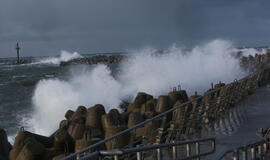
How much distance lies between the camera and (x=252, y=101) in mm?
9766

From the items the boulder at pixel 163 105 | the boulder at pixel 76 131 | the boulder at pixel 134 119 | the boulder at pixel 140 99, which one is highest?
the boulder at pixel 140 99

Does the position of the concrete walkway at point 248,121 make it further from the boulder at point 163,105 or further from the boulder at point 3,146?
the boulder at point 3,146

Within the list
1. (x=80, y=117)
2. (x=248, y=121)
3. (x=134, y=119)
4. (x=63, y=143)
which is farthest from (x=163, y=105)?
(x=63, y=143)

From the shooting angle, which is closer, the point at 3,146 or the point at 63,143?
the point at 63,143

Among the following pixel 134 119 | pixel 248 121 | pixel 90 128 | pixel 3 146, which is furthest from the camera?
pixel 134 119

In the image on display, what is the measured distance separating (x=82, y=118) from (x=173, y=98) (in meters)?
3.10

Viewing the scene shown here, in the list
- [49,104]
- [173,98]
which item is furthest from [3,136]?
[49,104]

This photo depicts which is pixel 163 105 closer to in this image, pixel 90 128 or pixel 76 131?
pixel 90 128

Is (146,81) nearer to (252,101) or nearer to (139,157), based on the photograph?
(252,101)

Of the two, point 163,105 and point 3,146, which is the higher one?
point 163,105

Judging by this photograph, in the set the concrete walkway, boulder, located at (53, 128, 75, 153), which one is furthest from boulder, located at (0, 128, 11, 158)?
the concrete walkway

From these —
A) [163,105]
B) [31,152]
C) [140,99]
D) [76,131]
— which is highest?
[140,99]

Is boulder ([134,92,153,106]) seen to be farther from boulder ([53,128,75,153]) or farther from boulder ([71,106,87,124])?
boulder ([53,128,75,153])

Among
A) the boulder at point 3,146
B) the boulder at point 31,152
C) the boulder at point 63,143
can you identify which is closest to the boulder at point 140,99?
the boulder at point 63,143
